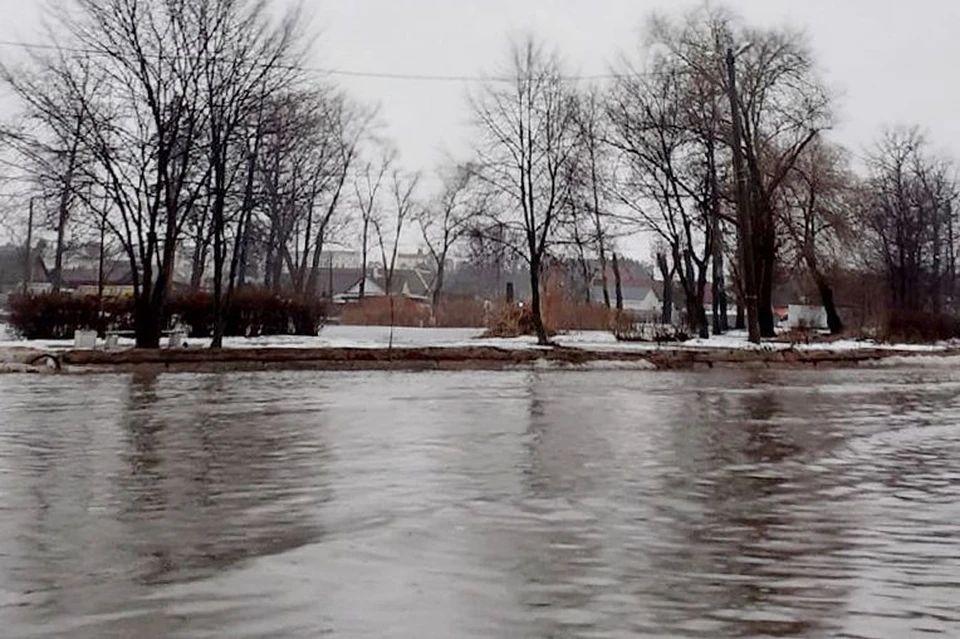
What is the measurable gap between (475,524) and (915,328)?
41096 millimetres

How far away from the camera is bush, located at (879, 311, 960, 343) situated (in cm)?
4397

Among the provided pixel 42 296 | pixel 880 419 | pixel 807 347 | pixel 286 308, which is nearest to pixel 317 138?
pixel 286 308

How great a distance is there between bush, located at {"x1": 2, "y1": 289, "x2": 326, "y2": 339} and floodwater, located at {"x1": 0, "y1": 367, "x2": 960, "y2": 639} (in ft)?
72.5

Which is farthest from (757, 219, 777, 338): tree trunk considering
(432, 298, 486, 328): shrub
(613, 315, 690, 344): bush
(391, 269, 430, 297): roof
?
(391, 269, 430, 297): roof

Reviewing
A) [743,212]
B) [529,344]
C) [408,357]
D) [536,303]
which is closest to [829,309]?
[743,212]

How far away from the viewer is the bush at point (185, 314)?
36625 millimetres

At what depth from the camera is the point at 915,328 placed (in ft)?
146

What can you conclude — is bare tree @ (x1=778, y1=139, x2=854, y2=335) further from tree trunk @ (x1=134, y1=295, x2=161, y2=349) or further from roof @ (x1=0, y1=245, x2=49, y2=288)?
roof @ (x1=0, y1=245, x2=49, y2=288)

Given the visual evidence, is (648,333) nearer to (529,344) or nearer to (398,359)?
(529,344)

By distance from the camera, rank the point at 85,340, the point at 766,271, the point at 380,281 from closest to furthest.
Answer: the point at 85,340, the point at 766,271, the point at 380,281

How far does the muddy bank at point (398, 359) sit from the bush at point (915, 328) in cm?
1226

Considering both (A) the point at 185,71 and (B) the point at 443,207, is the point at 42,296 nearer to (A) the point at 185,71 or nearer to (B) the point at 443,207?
(A) the point at 185,71

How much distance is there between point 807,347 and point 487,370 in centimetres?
1342

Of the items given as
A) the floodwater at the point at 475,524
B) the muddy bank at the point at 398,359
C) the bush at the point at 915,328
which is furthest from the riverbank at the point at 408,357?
the floodwater at the point at 475,524
